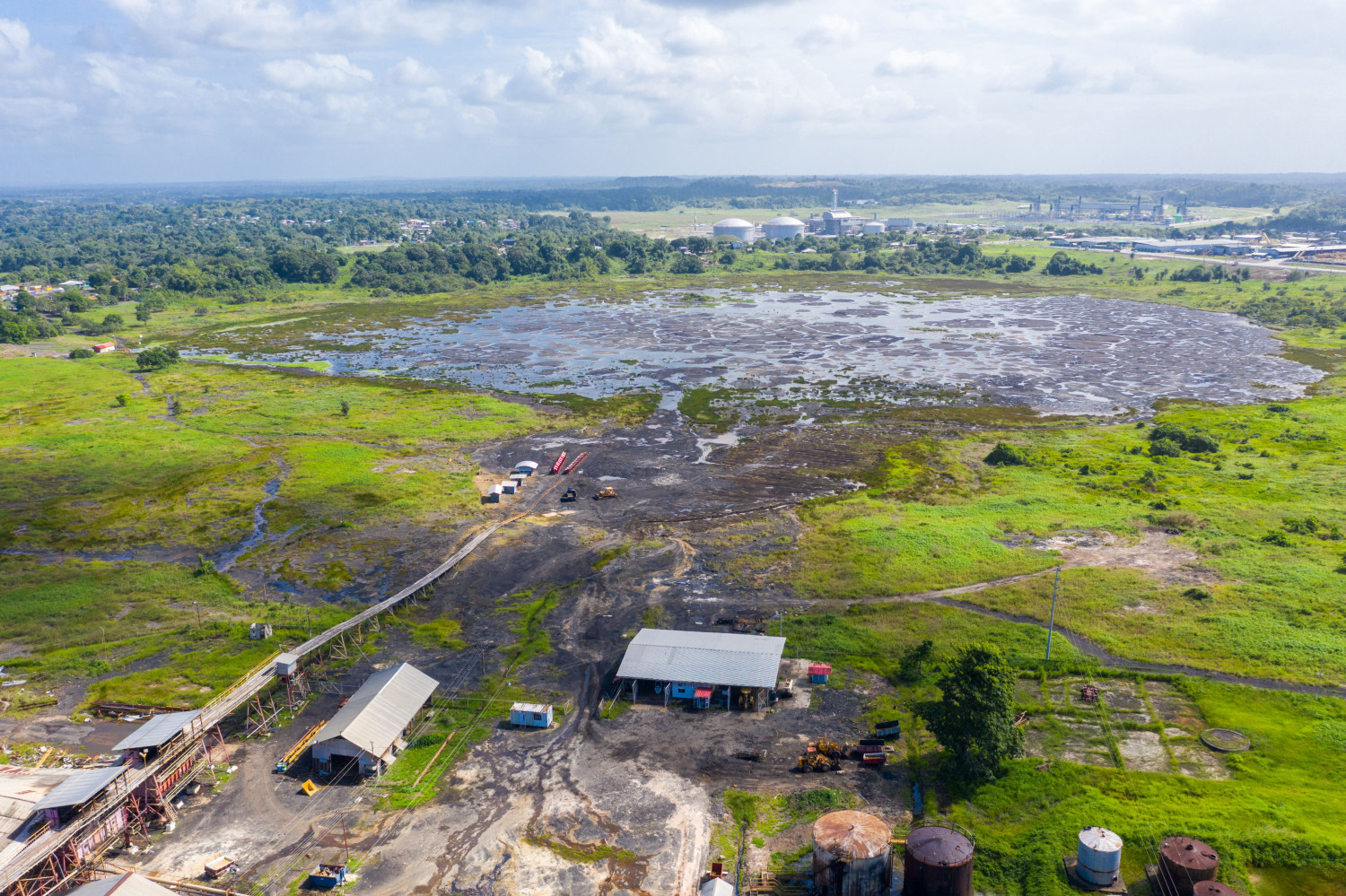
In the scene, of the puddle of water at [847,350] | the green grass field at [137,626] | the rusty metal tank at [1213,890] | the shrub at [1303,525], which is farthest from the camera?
the puddle of water at [847,350]

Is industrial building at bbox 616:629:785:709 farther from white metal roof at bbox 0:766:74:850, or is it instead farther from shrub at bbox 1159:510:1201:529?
shrub at bbox 1159:510:1201:529

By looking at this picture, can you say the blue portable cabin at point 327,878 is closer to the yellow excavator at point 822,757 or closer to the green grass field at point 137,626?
the green grass field at point 137,626

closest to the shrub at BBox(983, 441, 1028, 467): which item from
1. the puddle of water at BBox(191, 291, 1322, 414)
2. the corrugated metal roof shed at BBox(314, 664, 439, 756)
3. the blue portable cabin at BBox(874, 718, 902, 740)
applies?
the puddle of water at BBox(191, 291, 1322, 414)

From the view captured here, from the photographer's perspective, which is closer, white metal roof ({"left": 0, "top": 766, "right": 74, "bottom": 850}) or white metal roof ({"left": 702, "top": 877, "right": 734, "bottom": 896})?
white metal roof ({"left": 702, "top": 877, "right": 734, "bottom": 896})

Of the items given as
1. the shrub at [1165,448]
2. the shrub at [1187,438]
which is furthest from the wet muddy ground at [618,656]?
the shrub at [1165,448]

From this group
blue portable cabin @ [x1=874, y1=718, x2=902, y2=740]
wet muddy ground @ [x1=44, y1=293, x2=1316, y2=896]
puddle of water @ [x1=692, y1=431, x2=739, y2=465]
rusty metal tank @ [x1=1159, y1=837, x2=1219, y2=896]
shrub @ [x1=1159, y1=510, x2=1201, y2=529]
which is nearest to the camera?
rusty metal tank @ [x1=1159, y1=837, x2=1219, y2=896]
